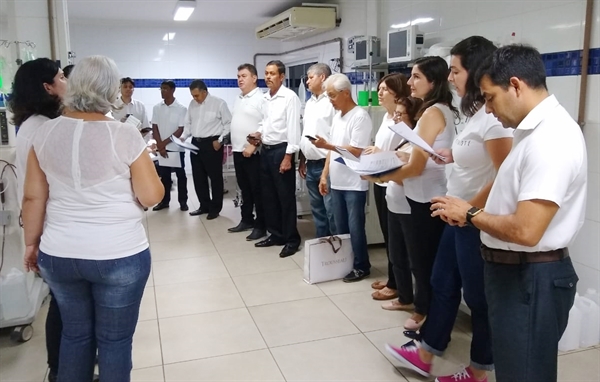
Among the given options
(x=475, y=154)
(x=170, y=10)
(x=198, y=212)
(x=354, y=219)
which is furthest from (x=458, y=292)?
(x=170, y=10)

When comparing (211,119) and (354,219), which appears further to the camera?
(211,119)

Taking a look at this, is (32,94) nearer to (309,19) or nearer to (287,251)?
(287,251)

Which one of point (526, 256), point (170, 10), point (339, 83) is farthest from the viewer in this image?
point (170, 10)

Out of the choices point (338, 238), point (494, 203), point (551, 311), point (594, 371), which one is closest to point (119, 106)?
point (494, 203)

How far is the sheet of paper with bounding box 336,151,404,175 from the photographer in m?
2.29

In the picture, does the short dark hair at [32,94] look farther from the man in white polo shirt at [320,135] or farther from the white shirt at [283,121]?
the white shirt at [283,121]

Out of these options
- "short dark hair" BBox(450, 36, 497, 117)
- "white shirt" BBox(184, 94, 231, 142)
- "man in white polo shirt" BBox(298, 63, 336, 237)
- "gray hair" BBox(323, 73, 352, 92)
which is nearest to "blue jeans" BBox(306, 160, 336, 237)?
"man in white polo shirt" BBox(298, 63, 336, 237)

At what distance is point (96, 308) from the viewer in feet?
5.46

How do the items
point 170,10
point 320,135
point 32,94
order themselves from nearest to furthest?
point 32,94 < point 320,135 < point 170,10

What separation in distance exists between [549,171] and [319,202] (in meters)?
2.66

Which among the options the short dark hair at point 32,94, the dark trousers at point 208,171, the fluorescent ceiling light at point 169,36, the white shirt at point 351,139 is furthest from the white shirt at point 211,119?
the fluorescent ceiling light at point 169,36

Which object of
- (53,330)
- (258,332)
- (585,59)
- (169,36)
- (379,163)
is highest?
(169,36)

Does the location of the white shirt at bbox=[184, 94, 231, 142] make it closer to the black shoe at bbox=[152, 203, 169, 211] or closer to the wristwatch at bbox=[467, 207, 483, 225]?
the black shoe at bbox=[152, 203, 169, 211]

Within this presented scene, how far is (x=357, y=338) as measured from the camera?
8.70ft
